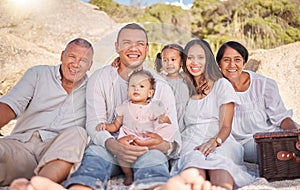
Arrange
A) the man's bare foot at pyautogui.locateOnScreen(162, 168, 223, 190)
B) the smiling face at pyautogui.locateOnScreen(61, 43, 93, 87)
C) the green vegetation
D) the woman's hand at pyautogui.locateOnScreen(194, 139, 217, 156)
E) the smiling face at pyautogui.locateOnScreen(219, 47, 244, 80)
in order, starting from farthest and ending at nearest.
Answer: the green vegetation < the smiling face at pyautogui.locateOnScreen(219, 47, 244, 80) < the smiling face at pyautogui.locateOnScreen(61, 43, 93, 87) < the woman's hand at pyautogui.locateOnScreen(194, 139, 217, 156) < the man's bare foot at pyautogui.locateOnScreen(162, 168, 223, 190)

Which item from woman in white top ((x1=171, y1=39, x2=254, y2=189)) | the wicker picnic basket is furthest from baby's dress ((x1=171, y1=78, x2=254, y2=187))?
the wicker picnic basket

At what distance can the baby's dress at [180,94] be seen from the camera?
230cm

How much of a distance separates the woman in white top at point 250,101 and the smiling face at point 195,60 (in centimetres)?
39

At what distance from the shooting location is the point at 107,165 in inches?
81.4

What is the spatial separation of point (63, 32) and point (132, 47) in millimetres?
2743

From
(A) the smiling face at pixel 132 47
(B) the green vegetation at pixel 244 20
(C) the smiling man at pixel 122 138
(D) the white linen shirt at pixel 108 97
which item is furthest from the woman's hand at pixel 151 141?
(B) the green vegetation at pixel 244 20

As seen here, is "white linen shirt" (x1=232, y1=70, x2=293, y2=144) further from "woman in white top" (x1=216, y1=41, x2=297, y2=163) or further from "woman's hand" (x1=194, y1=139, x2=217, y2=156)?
"woman's hand" (x1=194, y1=139, x2=217, y2=156)

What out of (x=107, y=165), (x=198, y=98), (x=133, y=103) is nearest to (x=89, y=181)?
(x=107, y=165)

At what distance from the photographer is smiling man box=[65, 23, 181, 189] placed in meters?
1.96

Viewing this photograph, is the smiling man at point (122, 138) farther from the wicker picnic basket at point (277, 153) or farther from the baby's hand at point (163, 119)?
the wicker picnic basket at point (277, 153)

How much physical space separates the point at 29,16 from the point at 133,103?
324 centimetres

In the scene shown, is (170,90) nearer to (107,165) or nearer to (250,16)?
(107,165)

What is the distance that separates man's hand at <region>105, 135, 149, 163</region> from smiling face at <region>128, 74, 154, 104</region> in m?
0.18

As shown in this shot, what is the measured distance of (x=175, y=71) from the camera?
2350 millimetres
